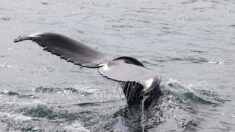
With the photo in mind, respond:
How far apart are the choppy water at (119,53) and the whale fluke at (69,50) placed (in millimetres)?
866

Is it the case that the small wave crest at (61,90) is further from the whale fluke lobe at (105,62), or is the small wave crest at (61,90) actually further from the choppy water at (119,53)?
the whale fluke lobe at (105,62)

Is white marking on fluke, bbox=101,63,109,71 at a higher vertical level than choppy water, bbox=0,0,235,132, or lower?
higher

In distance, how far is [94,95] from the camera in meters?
8.80

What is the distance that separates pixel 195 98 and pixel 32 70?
3.49 m

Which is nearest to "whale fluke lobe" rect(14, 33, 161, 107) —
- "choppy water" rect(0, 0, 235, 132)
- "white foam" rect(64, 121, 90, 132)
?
"choppy water" rect(0, 0, 235, 132)

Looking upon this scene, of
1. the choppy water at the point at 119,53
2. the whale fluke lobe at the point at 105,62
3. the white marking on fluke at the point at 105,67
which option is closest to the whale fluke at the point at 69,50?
the whale fluke lobe at the point at 105,62

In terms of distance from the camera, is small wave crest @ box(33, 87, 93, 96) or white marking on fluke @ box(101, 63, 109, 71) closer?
white marking on fluke @ box(101, 63, 109, 71)

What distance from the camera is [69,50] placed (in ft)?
21.9

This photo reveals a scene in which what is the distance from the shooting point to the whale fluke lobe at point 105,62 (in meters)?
5.79

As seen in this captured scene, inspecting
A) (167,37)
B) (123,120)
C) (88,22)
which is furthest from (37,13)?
(123,120)

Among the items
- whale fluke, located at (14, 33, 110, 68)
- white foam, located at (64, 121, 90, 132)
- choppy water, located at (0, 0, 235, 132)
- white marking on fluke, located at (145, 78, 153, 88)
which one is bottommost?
choppy water, located at (0, 0, 235, 132)

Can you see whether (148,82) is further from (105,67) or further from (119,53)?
(119,53)

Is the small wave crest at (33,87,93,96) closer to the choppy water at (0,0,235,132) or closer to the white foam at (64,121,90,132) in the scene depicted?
the choppy water at (0,0,235,132)

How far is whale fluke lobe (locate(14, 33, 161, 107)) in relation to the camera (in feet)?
19.0
